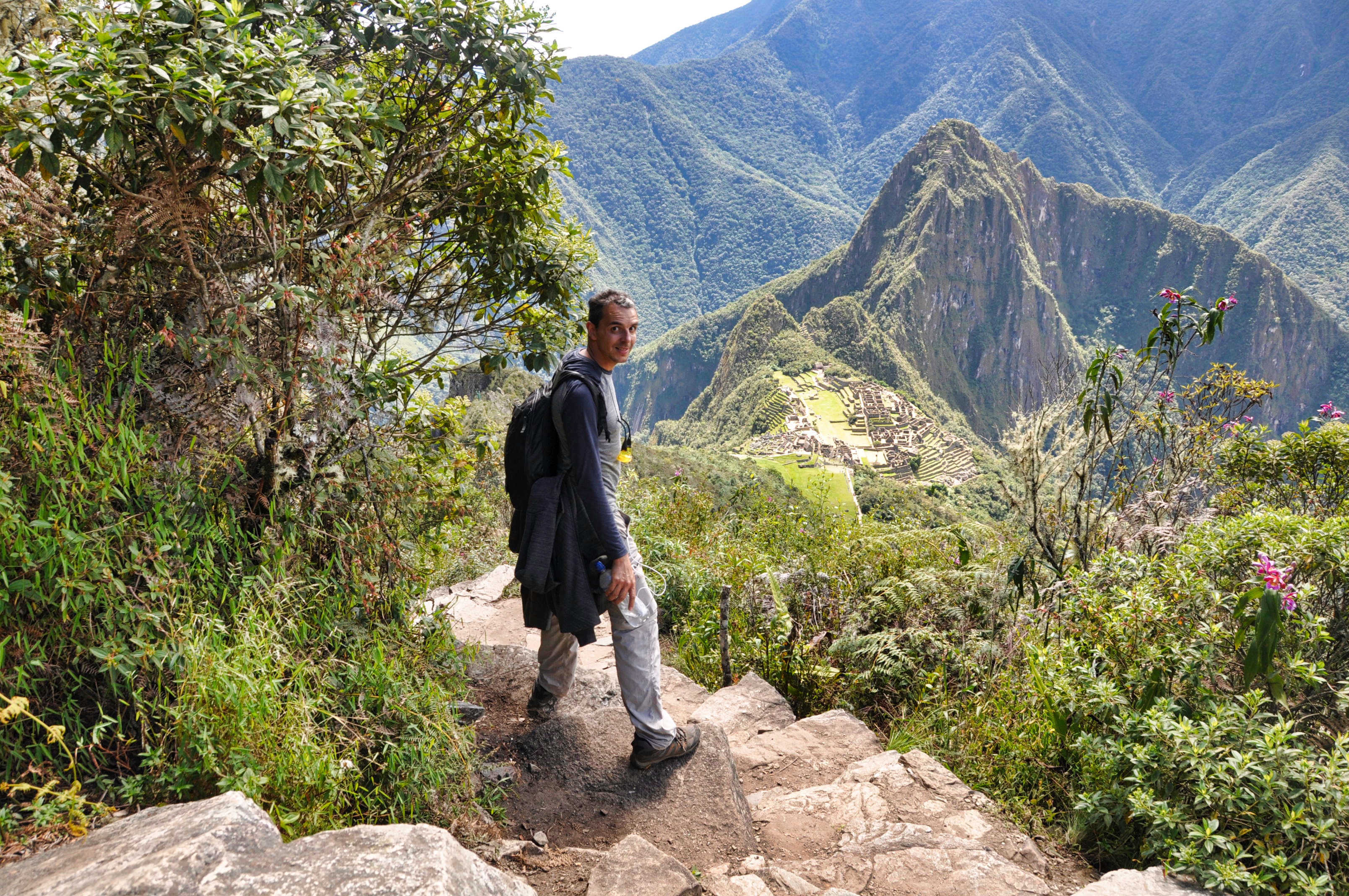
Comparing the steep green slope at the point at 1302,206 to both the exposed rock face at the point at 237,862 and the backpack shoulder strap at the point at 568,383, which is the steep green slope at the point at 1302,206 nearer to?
the backpack shoulder strap at the point at 568,383

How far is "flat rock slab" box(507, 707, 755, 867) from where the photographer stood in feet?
8.06

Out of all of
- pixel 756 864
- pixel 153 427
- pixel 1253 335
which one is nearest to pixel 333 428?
pixel 153 427

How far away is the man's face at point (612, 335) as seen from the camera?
→ 2.55 meters

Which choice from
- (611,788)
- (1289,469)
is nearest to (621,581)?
(611,788)

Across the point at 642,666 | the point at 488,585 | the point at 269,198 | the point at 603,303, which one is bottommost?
the point at 488,585

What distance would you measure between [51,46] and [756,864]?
343cm

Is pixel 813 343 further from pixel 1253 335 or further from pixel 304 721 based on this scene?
pixel 304 721

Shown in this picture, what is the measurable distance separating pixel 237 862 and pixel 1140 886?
88.4 inches

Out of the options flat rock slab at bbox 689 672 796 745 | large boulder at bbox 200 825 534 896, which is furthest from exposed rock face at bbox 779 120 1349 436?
large boulder at bbox 200 825 534 896

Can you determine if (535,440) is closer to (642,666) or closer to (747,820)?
(642,666)

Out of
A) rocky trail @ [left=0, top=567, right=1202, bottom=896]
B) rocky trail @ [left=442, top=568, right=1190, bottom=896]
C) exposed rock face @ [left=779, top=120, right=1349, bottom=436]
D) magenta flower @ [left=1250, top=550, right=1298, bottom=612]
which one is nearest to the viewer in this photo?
rocky trail @ [left=0, top=567, right=1202, bottom=896]

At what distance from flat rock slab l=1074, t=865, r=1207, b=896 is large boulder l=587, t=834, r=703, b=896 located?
1070 mm

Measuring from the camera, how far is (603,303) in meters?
2.57

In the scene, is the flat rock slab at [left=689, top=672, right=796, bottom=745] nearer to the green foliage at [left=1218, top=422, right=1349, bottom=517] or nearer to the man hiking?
the man hiking
